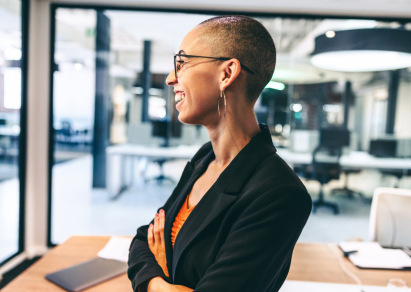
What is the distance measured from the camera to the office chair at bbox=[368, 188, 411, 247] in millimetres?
2055

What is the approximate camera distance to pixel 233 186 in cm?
86

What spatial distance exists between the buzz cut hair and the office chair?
165 cm

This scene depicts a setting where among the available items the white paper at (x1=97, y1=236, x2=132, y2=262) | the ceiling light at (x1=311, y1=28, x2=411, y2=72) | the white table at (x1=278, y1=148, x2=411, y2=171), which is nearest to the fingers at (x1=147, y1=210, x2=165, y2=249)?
the white paper at (x1=97, y1=236, x2=132, y2=262)

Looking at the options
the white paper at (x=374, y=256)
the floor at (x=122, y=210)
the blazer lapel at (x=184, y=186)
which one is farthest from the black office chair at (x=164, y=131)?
the blazer lapel at (x=184, y=186)

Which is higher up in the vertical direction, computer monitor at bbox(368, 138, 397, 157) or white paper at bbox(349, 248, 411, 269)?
computer monitor at bbox(368, 138, 397, 157)

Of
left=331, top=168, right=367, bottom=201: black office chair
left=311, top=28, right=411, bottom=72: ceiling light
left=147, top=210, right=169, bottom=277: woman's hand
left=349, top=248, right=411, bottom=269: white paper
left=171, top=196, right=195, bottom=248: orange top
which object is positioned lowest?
left=331, top=168, right=367, bottom=201: black office chair

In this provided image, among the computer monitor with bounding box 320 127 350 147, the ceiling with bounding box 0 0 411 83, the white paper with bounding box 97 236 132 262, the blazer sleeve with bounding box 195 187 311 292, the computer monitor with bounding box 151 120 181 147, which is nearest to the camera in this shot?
the blazer sleeve with bounding box 195 187 311 292

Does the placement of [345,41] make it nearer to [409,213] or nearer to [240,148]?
[409,213]

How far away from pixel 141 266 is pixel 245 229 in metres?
0.47

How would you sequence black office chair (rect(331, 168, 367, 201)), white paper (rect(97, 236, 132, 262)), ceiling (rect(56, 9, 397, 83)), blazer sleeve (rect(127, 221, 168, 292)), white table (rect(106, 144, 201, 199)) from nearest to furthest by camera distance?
blazer sleeve (rect(127, 221, 168, 292)) < white paper (rect(97, 236, 132, 262)) < ceiling (rect(56, 9, 397, 83)) < white table (rect(106, 144, 201, 199)) < black office chair (rect(331, 168, 367, 201))

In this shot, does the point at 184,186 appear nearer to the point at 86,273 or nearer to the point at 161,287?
the point at 161,287

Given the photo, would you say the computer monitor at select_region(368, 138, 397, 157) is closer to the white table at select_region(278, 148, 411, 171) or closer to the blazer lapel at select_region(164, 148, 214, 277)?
the white table at select_region(278, 148, 411, 171)

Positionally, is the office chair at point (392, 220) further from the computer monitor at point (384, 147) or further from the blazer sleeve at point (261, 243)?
the computer monitor at point (384, 147)

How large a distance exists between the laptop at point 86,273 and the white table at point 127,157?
3.65m
